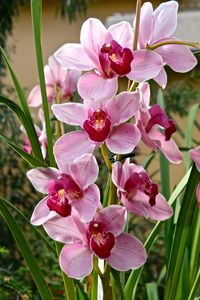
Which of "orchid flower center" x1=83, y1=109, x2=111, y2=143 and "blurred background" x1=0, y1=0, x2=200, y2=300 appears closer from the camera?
"orchid flower center" x1=83, y1=109, x2=111, y2=143

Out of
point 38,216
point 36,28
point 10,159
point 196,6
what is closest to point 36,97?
point 36,28

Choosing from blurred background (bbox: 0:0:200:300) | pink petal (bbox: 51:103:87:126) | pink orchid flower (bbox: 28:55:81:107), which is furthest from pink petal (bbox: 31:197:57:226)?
blurred background (bbox: 0:0:200:300)

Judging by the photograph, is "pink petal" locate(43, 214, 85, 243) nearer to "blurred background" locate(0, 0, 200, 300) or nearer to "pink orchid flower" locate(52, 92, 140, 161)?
"pink orchid flower" locate(52, 92, 140, 161)

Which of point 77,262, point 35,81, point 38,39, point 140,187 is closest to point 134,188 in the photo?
point 140,187

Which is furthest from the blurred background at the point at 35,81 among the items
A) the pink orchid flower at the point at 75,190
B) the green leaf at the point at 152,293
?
the pink orchid flower at the point at 75,190

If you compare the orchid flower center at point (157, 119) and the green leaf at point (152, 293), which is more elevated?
the orchid flower center at point (157, 119)

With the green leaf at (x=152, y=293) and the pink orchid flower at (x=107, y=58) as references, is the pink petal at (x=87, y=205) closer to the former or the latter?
the pink orchid flower at (x=107, y=58)

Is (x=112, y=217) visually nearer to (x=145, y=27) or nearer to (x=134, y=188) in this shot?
(x=134, y=188)
